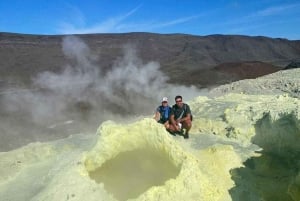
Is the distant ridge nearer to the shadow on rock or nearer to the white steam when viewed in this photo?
the white steam

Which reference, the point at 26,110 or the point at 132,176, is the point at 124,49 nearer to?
the point at 26,110

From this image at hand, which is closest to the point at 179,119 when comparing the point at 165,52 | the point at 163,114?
the point at 163,114

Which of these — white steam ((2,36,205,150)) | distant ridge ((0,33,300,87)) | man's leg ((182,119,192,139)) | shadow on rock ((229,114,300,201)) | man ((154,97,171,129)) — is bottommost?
shadow on rock ((229,114,300,201))

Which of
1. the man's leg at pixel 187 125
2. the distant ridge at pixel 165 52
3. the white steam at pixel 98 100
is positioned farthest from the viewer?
the distant ridge at pixel 165 52

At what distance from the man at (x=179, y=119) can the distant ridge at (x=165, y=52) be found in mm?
29582

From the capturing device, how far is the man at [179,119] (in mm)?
7680

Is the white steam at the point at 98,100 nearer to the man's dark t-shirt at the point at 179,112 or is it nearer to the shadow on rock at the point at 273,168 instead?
the man's dark t-shirt at the point at 179,112

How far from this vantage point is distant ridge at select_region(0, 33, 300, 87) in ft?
161

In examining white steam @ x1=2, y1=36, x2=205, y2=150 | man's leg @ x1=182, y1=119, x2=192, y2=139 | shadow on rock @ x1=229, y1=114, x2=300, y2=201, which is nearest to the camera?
shadow on rock @ x1=229, y1=114, x2=300, y2=201

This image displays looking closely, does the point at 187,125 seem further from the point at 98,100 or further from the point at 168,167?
the point at 98,100

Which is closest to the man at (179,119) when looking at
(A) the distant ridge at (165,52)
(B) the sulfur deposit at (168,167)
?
(B) the sulfur deposit at (168,167)

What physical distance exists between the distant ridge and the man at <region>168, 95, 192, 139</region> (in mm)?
29582

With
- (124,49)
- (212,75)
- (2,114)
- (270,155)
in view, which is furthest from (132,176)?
(124,49)

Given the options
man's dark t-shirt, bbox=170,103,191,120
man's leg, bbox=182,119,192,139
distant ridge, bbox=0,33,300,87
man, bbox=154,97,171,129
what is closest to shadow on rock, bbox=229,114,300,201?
man's leg, bbox=182,119,192,139
